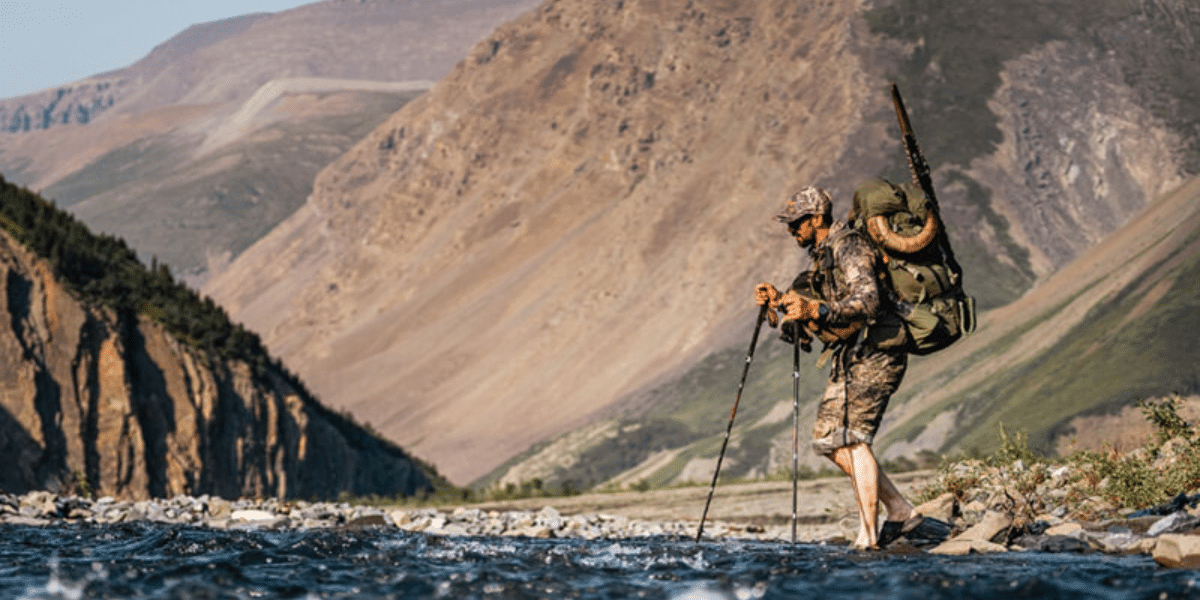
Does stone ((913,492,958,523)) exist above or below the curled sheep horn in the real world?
below

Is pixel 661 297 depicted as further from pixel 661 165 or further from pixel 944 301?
pixel 944 301

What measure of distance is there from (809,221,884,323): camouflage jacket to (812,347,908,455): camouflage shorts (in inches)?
18.5

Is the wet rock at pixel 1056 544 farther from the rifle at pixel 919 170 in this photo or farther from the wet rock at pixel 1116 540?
the rifle at pixel 919 170

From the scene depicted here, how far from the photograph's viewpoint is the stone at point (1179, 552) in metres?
11.0

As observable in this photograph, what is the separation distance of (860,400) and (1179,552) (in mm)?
3271

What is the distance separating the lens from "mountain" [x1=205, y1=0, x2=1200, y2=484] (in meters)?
145

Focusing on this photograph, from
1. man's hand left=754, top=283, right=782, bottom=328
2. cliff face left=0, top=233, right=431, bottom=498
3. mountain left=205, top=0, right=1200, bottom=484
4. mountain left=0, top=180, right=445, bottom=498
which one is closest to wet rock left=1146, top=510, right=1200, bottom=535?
man's hand left=754, top=283, right=782, bottom=328

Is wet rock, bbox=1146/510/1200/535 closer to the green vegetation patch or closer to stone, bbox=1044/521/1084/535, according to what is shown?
stone, bbox=1044/521/1084/535

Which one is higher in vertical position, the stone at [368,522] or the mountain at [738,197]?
the mountain at [738,197]

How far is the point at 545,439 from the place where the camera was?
14050 centimetres

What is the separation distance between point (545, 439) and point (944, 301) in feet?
420

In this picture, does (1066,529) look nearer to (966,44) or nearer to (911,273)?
(911,273)

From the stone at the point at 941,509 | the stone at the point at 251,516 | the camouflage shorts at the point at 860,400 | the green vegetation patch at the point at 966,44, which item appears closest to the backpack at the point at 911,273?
the camouflage shorts at the point at 860,400

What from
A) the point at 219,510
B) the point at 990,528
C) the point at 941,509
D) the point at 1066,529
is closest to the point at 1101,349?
the point at 219,510
